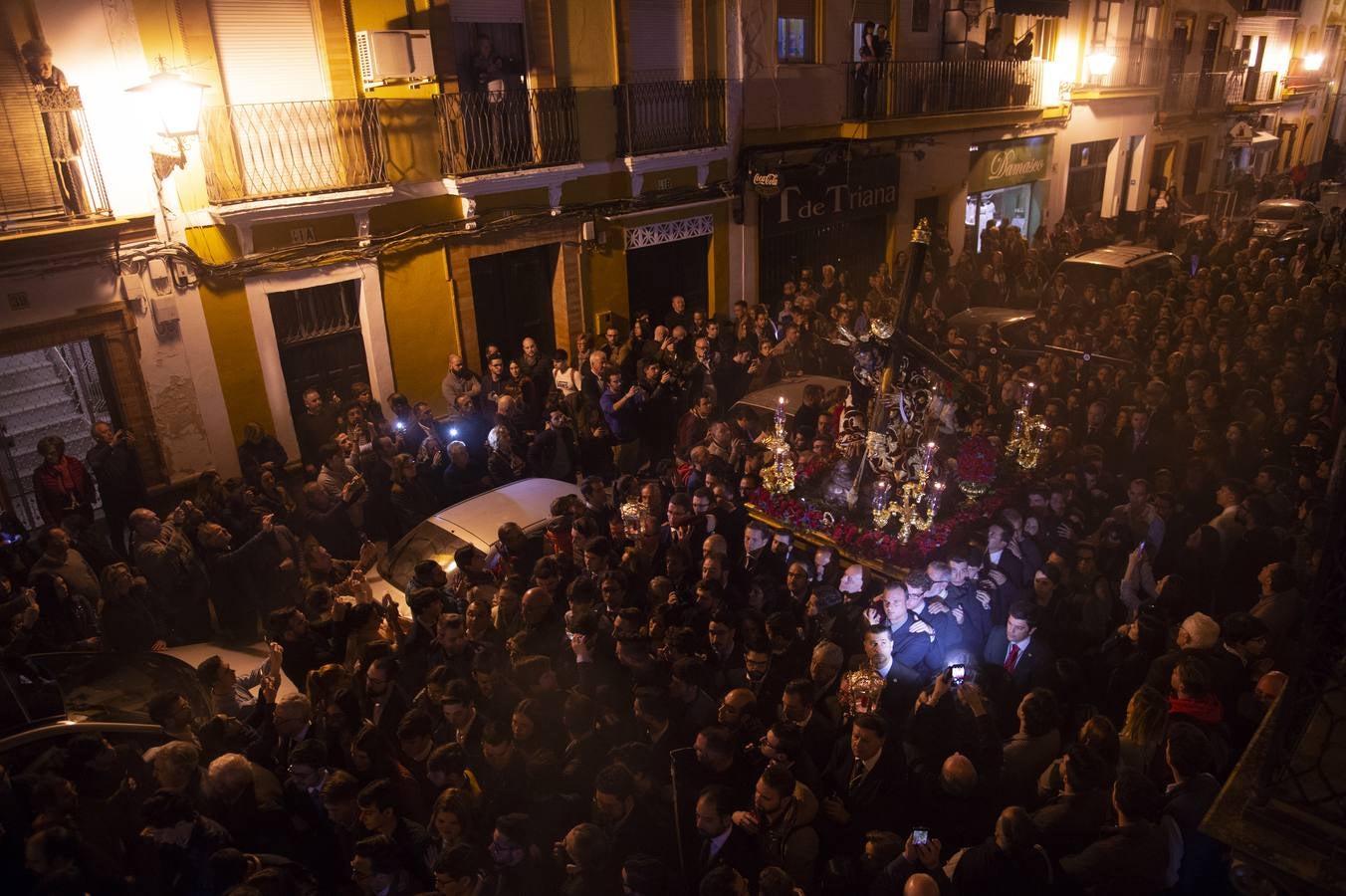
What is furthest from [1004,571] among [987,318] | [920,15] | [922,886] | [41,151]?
[920,15]

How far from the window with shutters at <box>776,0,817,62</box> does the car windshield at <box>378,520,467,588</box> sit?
11.5 m

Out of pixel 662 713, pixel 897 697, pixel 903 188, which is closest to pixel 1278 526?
pixel 897 697

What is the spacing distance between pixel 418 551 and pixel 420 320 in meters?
5.09

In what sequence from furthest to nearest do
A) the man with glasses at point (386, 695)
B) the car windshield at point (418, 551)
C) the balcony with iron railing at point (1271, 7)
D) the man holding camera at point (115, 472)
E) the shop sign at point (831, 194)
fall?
the balcony with iron railing at point (1271, 7) < the shop sign at point (831, 194) < the man holding camera at point (115, 472) < the car windshield at point (418, 551) < the man with glasses at point (386, 695)

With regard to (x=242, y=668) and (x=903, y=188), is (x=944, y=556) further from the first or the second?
(x=903, y=188)

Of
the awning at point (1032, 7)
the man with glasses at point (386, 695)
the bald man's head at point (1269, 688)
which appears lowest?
the man with glasses at point (386, 695)

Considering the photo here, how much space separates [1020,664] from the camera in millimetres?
5703

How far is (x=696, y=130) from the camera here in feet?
48.1

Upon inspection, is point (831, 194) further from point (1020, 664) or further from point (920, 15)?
point (1020, 664)

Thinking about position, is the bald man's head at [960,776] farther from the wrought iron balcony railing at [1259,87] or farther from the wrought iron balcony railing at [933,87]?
the wrought iron balcony railing at [1259,87]

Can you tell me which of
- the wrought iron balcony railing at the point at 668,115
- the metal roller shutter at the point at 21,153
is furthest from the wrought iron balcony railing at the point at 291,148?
the wrought iron balcony railing at the point at 668,115

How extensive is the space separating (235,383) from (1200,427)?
1055 centimetres

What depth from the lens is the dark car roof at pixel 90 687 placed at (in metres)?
4.96

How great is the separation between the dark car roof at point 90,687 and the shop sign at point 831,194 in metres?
12.3
